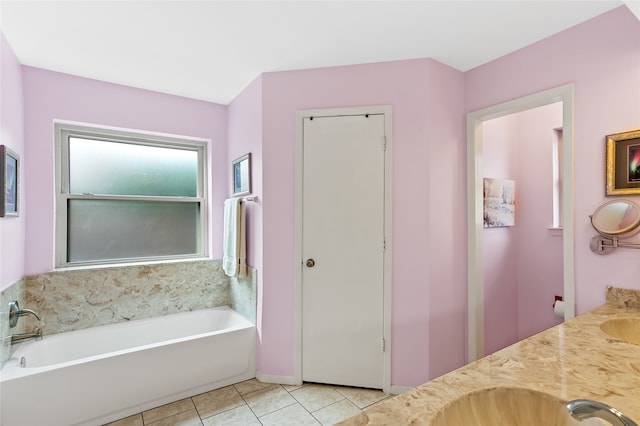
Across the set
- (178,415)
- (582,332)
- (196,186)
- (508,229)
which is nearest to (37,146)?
(196,186)

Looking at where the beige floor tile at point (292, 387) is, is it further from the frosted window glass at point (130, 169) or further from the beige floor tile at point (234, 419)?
the frosted window glass at point (130, 169)

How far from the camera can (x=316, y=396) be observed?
218 centimetres

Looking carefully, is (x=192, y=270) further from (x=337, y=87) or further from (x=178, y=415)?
(x=337, y=87)

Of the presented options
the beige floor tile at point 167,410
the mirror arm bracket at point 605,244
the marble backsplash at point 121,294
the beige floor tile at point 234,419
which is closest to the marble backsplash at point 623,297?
the mirror arm bracket at point 605,244

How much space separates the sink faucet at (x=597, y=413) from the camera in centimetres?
57

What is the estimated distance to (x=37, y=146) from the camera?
2.29 m

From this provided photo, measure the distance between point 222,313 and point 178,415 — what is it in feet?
3.13

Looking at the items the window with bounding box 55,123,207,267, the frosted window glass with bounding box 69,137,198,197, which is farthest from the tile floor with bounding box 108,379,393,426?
the frosted window glass with bounding box 69,137,198,197

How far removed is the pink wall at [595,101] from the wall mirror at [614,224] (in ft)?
0.14

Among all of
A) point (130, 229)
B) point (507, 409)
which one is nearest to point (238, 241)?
point (130, 229)

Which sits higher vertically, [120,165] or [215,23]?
[215,23]

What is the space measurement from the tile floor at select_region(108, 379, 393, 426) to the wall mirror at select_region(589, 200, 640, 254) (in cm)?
163

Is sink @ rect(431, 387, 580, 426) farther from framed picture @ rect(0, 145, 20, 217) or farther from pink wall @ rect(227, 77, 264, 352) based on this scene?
framed picture @ rect(0, 145, 20, 217)

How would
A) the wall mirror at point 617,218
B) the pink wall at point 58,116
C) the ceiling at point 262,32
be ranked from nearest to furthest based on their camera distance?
the wall mirror at point 617,218 → the ceiling at point 262,32 → the pink wall at point 58,116
